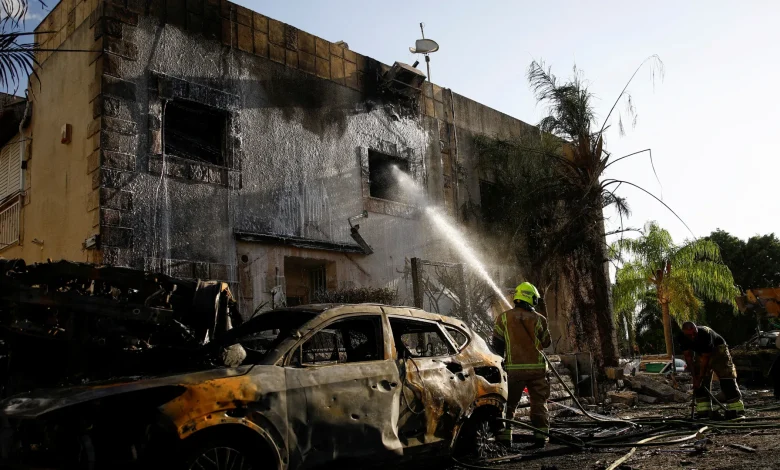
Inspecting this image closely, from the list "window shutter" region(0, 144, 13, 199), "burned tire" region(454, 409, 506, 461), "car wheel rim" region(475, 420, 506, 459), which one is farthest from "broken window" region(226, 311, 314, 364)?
"window shutter" region(0, 144, 13, 199)

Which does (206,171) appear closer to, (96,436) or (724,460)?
(96,436)

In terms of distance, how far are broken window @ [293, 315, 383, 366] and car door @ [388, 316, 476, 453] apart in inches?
9.1

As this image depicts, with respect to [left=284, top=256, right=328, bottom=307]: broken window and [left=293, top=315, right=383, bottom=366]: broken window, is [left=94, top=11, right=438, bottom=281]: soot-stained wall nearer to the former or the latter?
[left=284, top=256, right=328, bottom=307]: broken window

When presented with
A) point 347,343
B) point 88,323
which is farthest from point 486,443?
point 88,323

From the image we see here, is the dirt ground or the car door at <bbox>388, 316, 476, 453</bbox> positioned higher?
the car door at <bbox>388, 316, 476, 453</bbox>

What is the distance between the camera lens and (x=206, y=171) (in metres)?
10.9

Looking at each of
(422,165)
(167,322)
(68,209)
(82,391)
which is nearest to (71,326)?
(167,322)

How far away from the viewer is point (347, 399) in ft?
15.8

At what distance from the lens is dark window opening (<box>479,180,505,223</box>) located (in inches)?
645

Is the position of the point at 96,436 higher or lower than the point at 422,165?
lower

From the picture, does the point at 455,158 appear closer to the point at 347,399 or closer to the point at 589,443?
the point at 589,443

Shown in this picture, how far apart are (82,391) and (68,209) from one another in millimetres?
7391

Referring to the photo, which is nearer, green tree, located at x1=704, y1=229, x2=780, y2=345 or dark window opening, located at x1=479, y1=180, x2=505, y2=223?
dark window opening, located at x1=479, y1=180, x2=505, y2=223

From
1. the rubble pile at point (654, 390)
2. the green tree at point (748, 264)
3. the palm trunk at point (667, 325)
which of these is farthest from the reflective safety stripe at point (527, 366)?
the green tree at point (748, 264)
